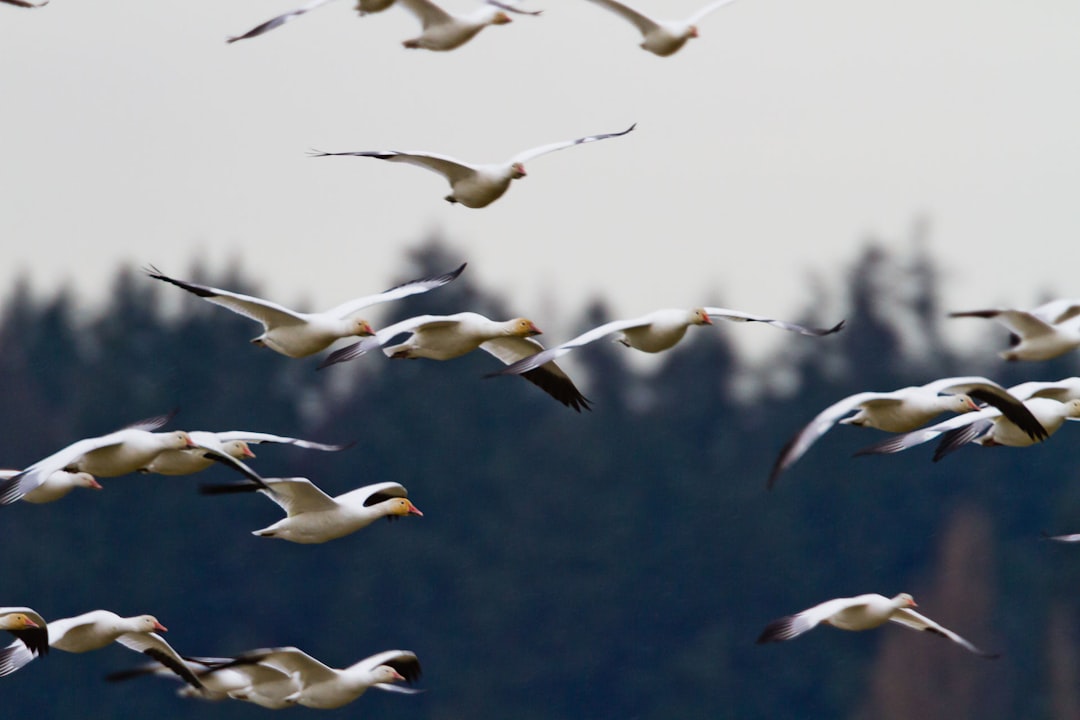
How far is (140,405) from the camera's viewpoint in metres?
50.5

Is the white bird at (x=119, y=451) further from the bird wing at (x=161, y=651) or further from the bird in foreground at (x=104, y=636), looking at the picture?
the bird wing at (x=161, y=651)

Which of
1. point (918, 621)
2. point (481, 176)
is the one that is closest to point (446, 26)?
point (481, 176)

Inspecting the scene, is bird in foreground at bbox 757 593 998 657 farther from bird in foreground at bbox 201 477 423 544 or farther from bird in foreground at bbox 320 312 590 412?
bird in foreground at bbox 201 477 423 544

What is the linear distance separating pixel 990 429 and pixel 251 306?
4682mm

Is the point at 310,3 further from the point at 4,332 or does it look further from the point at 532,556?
the point at 4,332

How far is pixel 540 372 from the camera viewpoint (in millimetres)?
15641

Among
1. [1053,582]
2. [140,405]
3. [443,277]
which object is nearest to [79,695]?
[140,405]

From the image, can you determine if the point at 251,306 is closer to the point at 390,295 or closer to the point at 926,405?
the point at 390,295

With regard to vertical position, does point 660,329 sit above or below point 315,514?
above

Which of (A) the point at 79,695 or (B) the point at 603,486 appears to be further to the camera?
(B) the point at 603,486

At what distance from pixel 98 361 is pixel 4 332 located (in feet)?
13.0

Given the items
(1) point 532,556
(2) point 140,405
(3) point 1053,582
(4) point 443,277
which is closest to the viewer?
(4) point 443,277

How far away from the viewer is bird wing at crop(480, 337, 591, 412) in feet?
48.7

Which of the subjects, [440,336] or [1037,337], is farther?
[440,336]
